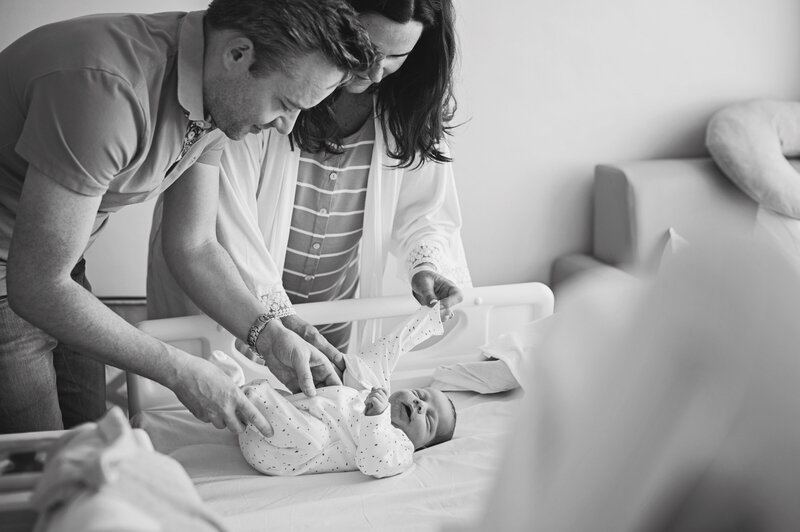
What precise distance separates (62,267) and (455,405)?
114 cm

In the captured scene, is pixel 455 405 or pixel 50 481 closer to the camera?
pixel 50 481

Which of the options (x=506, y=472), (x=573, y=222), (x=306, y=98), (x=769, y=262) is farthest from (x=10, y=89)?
(x=573, y=222)

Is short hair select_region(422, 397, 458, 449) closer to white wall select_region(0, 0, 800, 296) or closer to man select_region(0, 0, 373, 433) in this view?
man select_region(0, 0, 373, 433)

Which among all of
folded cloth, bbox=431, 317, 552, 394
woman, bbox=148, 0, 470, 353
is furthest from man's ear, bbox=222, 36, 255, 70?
folded cloth, bbox=431, 317, 552, 394

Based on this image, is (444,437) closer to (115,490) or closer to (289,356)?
(289,356)

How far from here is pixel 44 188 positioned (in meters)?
1.30

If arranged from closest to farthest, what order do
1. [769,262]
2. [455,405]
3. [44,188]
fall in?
[769,262], [44,188], [455,405]

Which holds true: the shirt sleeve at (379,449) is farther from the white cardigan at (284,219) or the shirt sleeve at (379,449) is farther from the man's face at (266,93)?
the man's face at (266,93)

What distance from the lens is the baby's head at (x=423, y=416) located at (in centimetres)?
196

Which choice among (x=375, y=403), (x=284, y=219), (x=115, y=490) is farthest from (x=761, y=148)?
(x=115, y=490)

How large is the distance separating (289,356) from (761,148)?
6.95 ft

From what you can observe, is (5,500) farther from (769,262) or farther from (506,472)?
(769,262)

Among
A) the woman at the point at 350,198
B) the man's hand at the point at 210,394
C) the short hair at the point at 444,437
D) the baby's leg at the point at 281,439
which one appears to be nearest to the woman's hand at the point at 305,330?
the woman at the point at 350,198

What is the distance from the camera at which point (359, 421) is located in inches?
72.6
